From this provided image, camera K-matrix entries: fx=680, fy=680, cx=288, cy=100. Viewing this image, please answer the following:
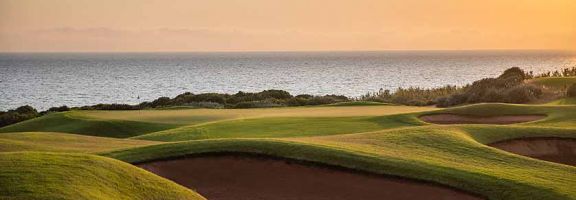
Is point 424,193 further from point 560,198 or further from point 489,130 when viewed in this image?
point 489,130

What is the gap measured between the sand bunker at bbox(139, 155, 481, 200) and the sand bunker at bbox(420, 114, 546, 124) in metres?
13.6

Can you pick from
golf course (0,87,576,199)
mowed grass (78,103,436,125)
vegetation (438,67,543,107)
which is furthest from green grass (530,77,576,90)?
golf course (0,87,576,199)

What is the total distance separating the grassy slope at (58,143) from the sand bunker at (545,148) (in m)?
11.5

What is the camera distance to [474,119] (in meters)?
29.2

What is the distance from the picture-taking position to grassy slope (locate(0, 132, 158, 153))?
1998cm

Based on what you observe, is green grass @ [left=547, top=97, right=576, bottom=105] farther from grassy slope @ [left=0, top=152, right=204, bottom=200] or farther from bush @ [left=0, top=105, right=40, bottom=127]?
bush @ [left=0, top=105, right=40, bottom=127]

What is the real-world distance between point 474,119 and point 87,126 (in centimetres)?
1869

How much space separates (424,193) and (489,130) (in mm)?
8080

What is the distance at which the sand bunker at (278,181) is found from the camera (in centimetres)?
1531

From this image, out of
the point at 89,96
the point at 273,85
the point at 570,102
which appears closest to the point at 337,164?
the point at 570,102

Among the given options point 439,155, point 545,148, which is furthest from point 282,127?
point 545,148

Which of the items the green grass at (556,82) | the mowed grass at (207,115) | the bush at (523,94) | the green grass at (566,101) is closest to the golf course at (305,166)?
the mowed grass at (207,115)

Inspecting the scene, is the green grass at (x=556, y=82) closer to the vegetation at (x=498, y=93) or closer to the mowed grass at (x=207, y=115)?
the vegetation at (x=498, y=93)

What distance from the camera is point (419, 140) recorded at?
2056 cm
